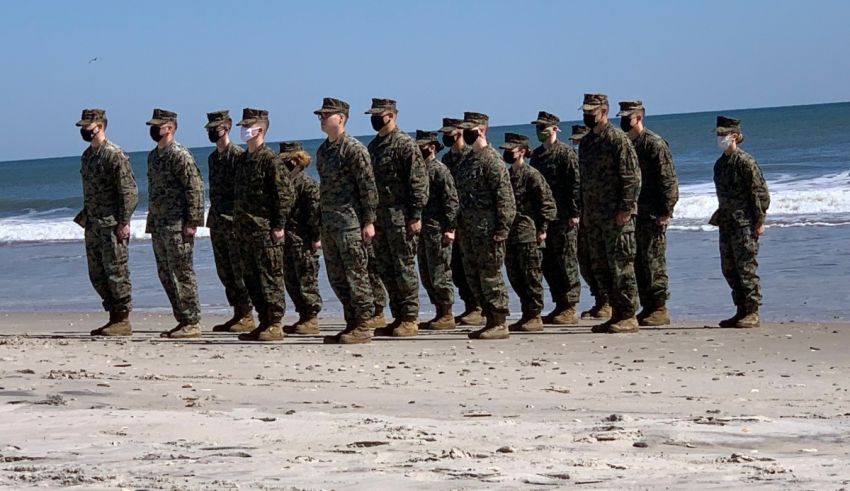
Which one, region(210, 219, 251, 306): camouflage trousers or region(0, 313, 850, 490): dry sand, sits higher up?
region(210, 219, 251, 306): camouflage trousers

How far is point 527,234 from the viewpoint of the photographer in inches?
534

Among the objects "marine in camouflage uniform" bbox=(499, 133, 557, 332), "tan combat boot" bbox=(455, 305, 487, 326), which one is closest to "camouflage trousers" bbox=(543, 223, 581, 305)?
"marine in camouflage uniform" bbox=(499, 133, 557, 332)

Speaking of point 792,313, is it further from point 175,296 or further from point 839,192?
point 839,192

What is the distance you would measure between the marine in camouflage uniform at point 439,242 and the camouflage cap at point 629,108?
1.67m

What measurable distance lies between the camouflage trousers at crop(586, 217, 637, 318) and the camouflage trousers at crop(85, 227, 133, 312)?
387 centimetres

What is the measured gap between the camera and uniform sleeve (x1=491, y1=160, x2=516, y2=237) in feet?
40.7

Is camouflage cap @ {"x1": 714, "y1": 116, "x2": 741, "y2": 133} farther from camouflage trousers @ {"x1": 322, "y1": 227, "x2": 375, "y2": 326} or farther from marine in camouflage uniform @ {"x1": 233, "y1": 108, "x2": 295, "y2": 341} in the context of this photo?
marine in camouflage uniform @ {"x1": 233, "y1": 108, "x2": 295, "y2": 341}

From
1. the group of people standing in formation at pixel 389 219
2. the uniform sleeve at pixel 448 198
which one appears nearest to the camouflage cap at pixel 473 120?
the group of people standing in formation at pixel 389 219

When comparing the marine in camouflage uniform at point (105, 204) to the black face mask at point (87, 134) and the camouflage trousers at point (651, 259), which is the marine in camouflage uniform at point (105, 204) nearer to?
the black face mask at point (87, 134)

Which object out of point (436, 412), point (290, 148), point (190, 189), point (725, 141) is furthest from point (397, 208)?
point (436, 412)

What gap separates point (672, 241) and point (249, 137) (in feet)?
37.5

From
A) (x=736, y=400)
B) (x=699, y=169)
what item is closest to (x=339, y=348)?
(x=736, y=400)

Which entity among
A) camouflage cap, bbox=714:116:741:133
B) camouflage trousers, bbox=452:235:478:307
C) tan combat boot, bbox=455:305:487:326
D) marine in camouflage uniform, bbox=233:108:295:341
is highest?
camouflage cap, bbox=714:116:741:133

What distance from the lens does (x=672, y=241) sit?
22906mm
